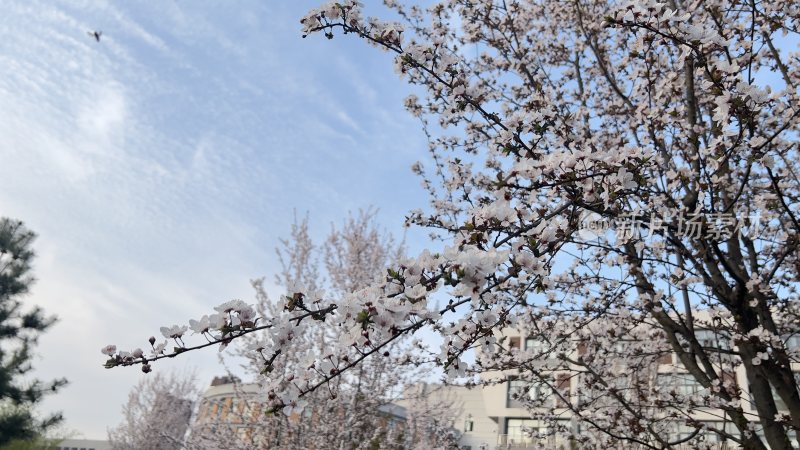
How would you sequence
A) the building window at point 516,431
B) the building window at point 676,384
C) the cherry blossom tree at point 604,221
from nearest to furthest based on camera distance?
the cherry blossom tree at point 604,221, the building window at point 676,384, the building window at point 516,431

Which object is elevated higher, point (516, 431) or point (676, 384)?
point (676, 384)

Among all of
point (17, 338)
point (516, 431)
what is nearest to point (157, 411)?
point (17, 338)

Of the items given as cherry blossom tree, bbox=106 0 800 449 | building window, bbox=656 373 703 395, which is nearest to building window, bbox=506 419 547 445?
building window, bbox=656 373 703 395

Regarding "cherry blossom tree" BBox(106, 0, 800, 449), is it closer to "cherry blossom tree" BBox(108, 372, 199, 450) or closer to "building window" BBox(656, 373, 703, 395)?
"building window" BBox(656, 373, 703, 395)

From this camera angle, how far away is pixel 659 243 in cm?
571

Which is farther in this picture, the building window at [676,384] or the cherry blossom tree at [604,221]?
the building window at [676,384]

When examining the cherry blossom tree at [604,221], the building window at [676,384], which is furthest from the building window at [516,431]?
the cherry blossom tree at [604,221]

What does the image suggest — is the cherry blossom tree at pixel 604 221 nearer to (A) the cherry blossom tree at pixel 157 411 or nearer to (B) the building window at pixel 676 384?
(B) the building window at pixel 676 384

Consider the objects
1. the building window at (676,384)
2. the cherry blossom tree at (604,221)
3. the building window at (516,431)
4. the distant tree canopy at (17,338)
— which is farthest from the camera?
the building window at (516,431)

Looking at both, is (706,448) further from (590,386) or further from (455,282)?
(455,282)

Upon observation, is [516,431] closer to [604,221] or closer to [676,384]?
[676,384]

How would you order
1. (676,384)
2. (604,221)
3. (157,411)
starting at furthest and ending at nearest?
(157,411)
(676,384)
(604,221)

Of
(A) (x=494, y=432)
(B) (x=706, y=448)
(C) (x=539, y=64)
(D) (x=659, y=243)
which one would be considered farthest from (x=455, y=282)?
(A) (x=494, y=432)

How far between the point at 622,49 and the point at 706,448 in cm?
512
